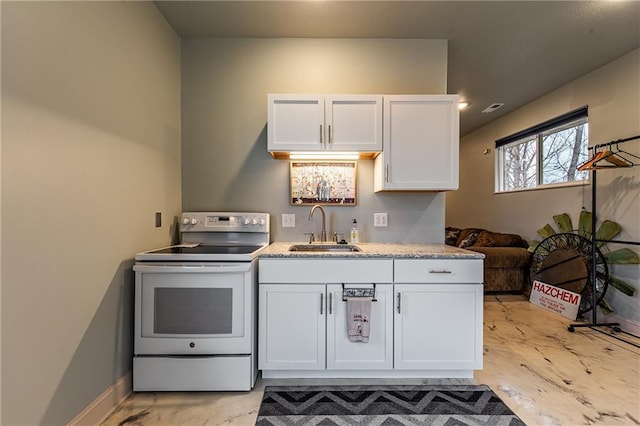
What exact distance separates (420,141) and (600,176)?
2.35 m

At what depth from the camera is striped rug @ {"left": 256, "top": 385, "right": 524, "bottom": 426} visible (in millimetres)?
1565

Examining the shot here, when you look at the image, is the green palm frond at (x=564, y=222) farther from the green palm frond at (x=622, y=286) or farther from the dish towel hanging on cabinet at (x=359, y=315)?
the dish towel hanging on cabinet at (x=359, y=315)

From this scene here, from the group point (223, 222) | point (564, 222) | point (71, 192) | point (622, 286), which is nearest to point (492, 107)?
point (564, 222)

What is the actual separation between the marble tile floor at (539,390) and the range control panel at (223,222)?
1.12 m

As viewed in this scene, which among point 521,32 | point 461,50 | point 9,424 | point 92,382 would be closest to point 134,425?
point 92,382

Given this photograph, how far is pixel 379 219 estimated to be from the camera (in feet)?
8.15

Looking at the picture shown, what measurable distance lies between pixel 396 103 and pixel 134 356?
2454 millimetres

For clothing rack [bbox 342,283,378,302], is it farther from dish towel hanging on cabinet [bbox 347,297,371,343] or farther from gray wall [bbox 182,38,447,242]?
gray wall [bbox 182,38,447,242]

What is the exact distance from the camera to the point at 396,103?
2.14 meters

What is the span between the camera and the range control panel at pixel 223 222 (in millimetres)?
2332

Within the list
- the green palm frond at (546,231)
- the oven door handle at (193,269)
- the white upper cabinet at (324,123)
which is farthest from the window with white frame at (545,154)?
the oven door handle at (193,269)

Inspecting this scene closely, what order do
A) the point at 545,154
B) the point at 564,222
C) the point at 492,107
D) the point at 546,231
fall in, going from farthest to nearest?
1. the point at 492,107
2. the point at 545,154
3. the point at 546,231
4. the point at 564,222

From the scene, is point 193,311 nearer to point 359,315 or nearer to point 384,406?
point 359,315

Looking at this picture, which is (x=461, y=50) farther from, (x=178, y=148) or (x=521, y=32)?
(x=178, y=148)
